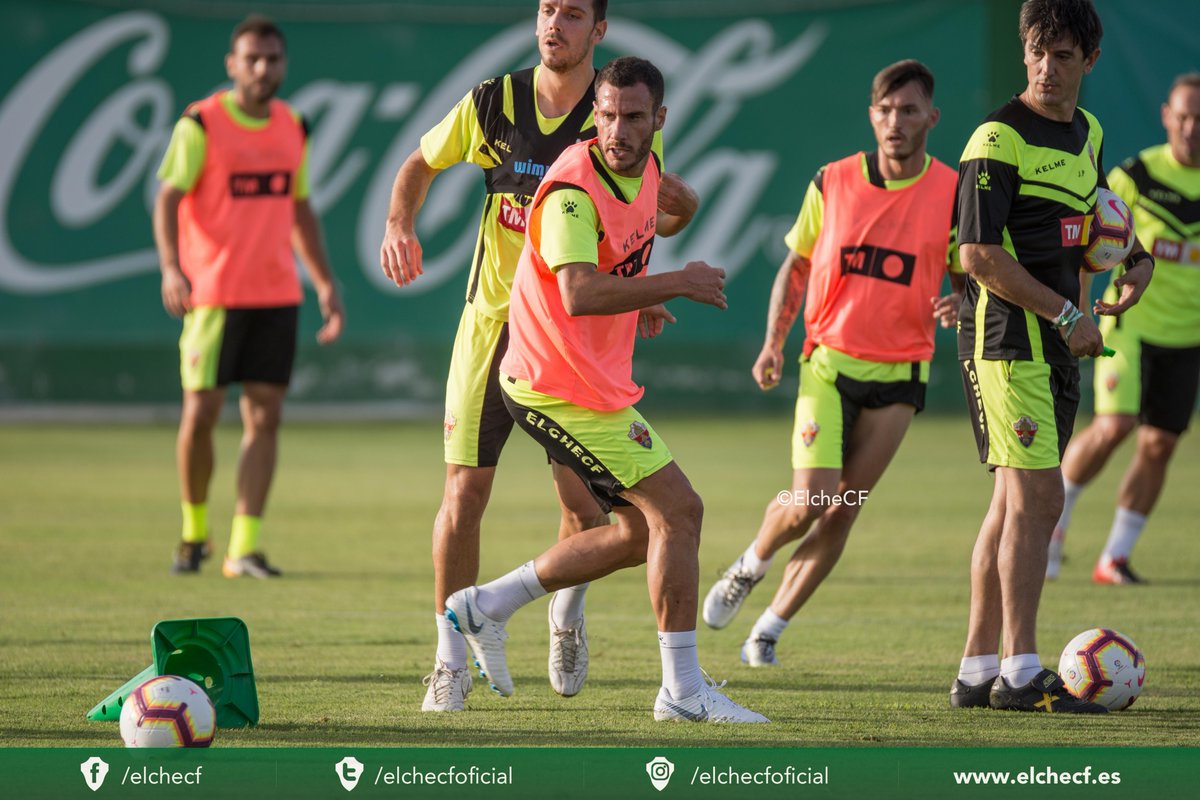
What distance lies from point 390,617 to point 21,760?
11.2 feet

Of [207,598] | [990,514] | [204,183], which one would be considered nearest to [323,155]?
[204,183]

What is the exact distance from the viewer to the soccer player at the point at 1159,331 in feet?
32.5

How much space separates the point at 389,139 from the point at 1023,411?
15165 millimetres

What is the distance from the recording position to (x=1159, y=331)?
396 inches

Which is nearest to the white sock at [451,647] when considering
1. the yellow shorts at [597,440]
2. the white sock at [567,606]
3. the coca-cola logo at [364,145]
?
the white sock at [567,606]

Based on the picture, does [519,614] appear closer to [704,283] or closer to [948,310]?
[948,310]

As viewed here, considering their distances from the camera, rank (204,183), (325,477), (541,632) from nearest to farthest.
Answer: (541,632), (204,183), (325,477)

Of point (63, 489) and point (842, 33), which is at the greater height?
point (842, 33)

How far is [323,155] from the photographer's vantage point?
66.6 ft

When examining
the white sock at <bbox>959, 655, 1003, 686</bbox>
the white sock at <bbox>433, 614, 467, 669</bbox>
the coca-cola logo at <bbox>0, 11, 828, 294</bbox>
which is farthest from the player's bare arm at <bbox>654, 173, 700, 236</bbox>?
the coca-cola logo at <bbox>0, 11, 828, 294</bbox>

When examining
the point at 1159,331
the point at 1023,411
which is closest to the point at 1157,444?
the point at 1159,331

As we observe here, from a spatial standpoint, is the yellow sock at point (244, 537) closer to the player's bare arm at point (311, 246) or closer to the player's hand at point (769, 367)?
the player's bare arm at point (311, 246)

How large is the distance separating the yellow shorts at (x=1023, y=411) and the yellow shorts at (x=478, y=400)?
1.73m

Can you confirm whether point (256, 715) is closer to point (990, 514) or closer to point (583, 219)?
point (583, 219)
